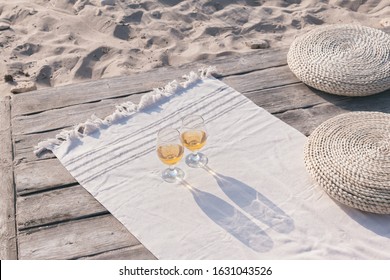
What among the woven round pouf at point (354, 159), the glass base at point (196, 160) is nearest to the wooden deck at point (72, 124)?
the woven round pouf at point (354, 159)

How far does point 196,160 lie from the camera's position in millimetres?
1558

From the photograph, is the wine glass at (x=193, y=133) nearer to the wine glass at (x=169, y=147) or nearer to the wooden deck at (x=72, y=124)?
the wine glass at (x=169, y=147)

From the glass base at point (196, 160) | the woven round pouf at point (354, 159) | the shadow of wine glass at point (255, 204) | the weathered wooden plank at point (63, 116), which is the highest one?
the woven round pouf at point (354, 159)

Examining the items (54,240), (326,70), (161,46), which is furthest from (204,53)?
(54,240)

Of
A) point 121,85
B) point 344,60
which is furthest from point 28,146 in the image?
point 344,60

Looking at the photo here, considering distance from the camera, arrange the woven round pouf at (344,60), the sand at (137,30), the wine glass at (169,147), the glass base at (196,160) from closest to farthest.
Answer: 1. the wine glass at (169,147)
2. the glass base at (196,160)
3. the woven round pouf at (344,60)
4. the sand at (137,30)

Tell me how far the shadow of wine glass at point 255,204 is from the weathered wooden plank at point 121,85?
0.61 metres

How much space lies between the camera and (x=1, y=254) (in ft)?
4.41

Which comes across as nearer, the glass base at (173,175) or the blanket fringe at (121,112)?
the glass base at (173,175)

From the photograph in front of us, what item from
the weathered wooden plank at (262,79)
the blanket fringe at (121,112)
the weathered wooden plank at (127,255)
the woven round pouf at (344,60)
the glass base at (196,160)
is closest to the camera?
the weathered wooden plank at (127,255)

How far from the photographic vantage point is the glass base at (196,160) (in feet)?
5.09

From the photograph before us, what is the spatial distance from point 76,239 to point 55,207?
14cm
